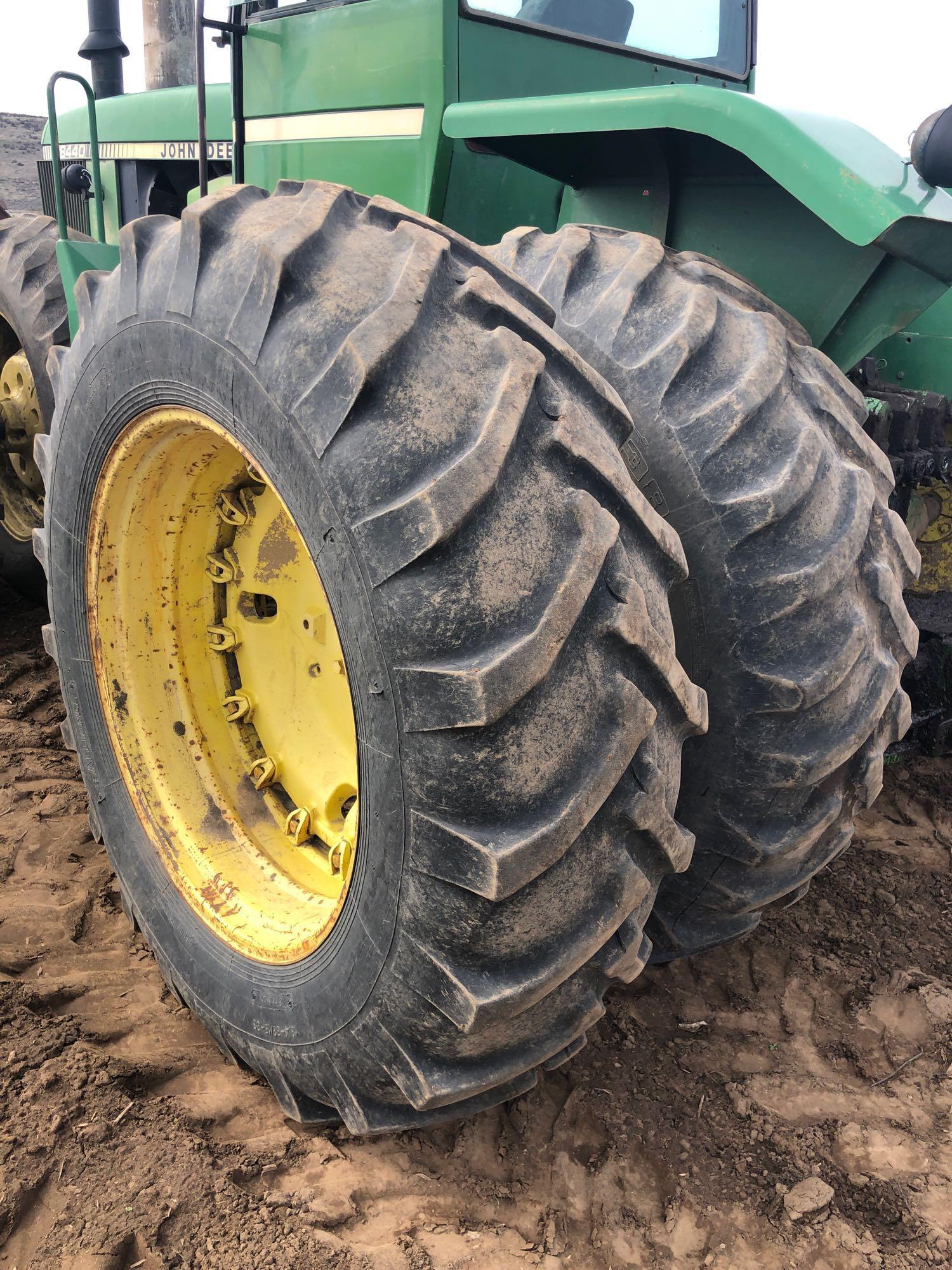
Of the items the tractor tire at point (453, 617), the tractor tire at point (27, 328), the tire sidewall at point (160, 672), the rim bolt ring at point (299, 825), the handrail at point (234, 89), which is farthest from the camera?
the tractor tire at point (27, 328)

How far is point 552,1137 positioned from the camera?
1.77 metres

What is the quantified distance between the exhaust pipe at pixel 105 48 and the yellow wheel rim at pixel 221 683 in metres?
3.00

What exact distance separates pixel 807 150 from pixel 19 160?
16.0m

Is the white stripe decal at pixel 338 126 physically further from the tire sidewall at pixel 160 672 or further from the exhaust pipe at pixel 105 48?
the exhaust pipe at pixel 105 48

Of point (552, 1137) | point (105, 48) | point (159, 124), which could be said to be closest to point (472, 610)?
point (552, 1137)

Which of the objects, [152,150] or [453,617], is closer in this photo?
[453,617]

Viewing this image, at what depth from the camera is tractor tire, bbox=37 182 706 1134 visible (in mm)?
1199

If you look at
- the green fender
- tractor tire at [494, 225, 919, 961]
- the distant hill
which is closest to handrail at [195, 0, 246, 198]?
the green fender

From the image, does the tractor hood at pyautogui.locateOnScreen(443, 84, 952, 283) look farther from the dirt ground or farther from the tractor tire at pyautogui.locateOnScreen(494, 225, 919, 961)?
the dirt ground

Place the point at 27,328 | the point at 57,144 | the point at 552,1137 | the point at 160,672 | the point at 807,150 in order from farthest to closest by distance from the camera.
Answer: the point at 27,328 < the point at 57,144 < the point at 160,672 < the point at 552,1137 < the point at 807,150

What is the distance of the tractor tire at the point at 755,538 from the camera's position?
1548mm

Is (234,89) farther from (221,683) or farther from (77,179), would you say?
(77,179)

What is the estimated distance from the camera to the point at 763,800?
1670 mm

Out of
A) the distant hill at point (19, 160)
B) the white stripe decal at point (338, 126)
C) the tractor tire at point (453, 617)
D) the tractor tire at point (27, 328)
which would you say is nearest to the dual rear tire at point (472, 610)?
the tractor tire at point (453, 617)
